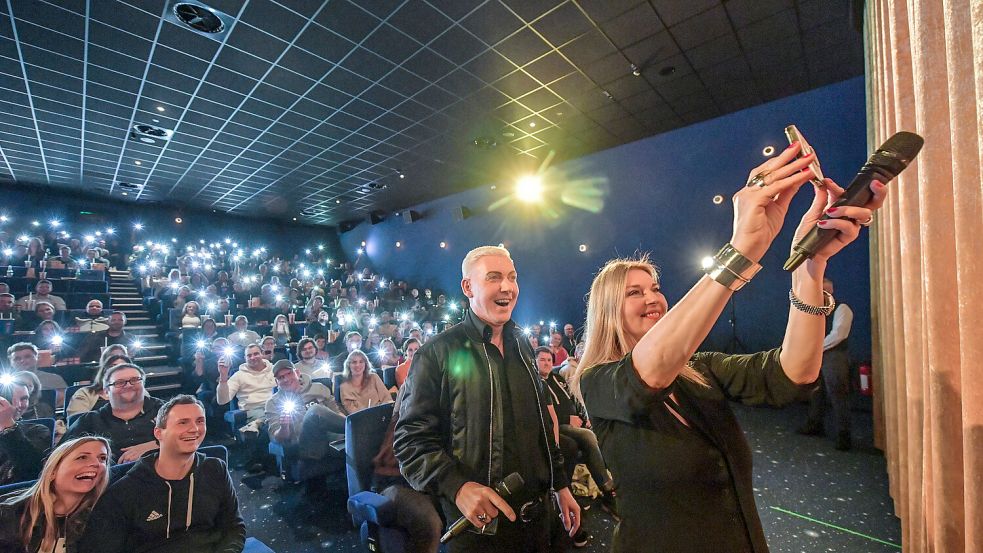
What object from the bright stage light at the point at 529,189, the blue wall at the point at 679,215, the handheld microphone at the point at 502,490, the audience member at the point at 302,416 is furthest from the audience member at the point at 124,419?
the bright stage light at the point at 529,189

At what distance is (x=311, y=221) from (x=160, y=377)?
26.7ft

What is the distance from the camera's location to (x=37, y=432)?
275 cm

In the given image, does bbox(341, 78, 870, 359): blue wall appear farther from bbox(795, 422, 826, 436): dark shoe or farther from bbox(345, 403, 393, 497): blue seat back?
bbox(345, 403, 393, 497): blue seat back

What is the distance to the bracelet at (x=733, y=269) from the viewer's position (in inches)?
27.9

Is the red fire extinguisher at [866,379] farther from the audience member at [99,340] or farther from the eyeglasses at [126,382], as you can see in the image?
the audience member at [99,340]

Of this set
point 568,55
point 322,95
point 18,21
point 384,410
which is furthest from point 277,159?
point 384,410

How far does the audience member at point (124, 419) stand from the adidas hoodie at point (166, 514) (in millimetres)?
1352

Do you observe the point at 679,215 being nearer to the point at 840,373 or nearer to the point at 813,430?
the point at 840,373

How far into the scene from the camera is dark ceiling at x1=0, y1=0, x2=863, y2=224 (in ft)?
13.1

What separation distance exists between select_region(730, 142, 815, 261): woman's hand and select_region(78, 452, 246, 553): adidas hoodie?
2.61 meters

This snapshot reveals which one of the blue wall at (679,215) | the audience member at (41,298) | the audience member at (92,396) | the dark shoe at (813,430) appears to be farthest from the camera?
the audience member at (41,298)

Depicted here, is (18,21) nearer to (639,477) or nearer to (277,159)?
(277,159)

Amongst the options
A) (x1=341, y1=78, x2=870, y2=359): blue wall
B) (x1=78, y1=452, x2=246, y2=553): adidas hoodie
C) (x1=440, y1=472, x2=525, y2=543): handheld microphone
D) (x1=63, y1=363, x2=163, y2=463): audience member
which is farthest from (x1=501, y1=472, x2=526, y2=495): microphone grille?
(x1=341, y1=78, x2=870, y2=359): blue wall

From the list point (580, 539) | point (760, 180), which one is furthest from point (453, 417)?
point (580, 539)
